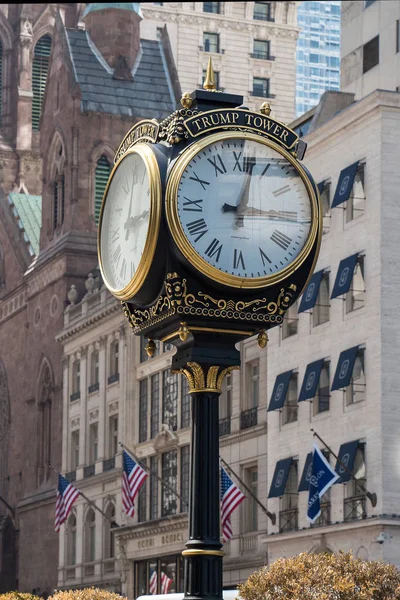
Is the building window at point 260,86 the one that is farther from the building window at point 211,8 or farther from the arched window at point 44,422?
the arched window at point 44,422

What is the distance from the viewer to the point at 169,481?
71.8 meters

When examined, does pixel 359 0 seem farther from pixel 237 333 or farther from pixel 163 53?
pixel 237 333

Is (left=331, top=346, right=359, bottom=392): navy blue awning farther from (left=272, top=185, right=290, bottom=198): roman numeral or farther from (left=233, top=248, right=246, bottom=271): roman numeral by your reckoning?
(left=233, top=248, right=246, bottom=271): roman numeral

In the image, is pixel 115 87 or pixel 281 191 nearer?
pixel 281 191

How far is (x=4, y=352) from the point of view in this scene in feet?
347

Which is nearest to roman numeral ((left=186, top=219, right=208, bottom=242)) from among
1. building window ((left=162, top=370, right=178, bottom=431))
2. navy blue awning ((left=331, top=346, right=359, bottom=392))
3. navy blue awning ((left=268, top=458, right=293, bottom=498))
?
navy blue awning ((left=331, top=346, right=359, bottom=392))

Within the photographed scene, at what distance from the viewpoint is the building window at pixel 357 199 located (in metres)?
55.7

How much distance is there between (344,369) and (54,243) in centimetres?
4303

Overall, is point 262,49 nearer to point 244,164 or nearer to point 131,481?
point 131,481

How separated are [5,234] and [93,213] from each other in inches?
555

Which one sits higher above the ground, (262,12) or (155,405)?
(262,12)

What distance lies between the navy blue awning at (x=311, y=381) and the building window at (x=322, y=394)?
0.79ft

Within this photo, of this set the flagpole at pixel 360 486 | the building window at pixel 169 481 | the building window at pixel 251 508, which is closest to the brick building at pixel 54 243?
the building window at pixel 169 481

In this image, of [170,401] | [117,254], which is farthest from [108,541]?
[117,254]
